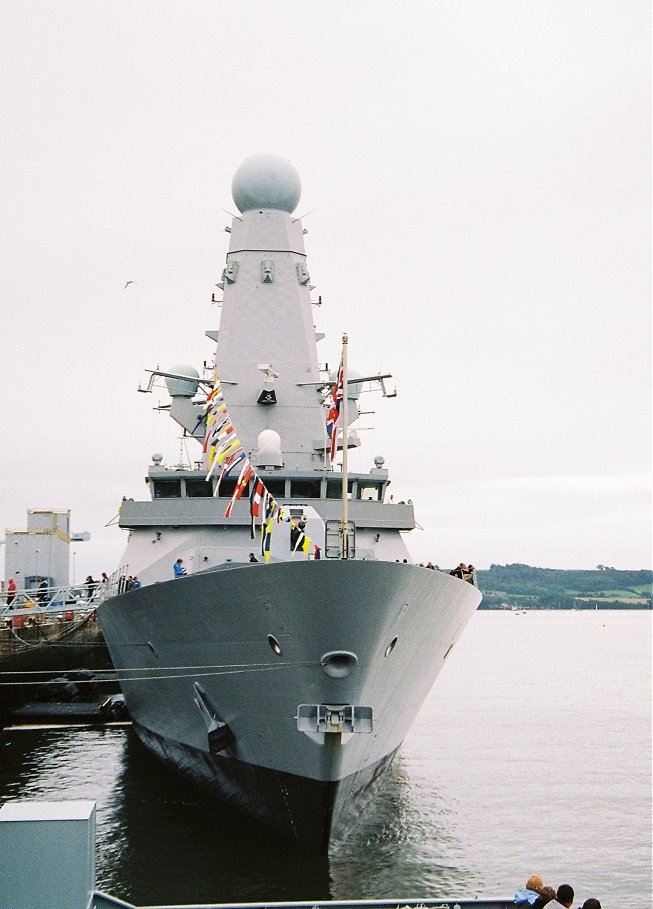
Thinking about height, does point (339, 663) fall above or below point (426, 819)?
above

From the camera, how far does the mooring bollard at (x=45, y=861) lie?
20.3ft

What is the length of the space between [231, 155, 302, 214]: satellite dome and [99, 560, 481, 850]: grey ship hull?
11679 millimetres

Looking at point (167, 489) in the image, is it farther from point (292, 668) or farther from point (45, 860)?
point (45, 860)

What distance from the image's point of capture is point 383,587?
11898 millimetres

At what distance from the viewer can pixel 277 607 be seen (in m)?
12.1

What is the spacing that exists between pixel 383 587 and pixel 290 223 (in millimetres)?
13570

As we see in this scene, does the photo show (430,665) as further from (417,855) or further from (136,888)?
(136,888)

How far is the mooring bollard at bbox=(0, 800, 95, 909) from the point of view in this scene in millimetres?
6191

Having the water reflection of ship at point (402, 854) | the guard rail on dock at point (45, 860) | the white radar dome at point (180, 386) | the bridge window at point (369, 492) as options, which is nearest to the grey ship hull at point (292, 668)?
the water reflection of ship at point (402, 854)

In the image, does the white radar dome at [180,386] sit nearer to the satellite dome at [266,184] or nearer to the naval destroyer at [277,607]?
the naval destroyer at [277,607]

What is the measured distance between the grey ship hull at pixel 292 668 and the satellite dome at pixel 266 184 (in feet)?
38.3

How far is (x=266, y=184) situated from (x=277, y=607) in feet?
45.6

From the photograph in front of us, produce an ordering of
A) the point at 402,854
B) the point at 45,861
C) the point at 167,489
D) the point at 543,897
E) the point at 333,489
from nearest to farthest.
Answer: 1. the point at 45,861
2. the point at 543,897
3. the point at 402,854
4. the point at 333,489
5. the point at 167,489

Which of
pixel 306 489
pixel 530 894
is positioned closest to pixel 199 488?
pixel 306 489
